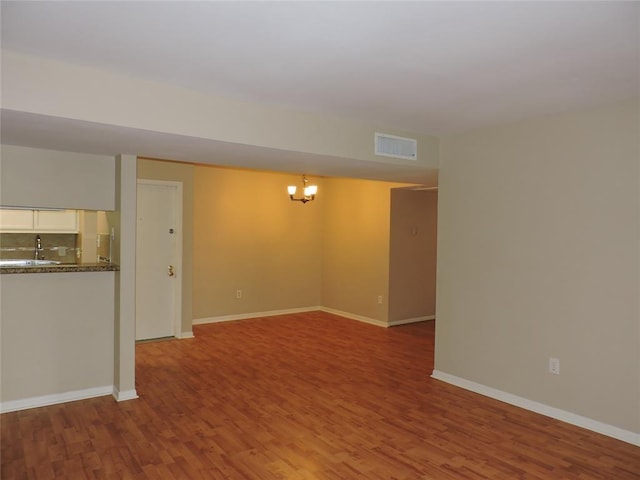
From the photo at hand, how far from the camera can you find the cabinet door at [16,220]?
5.78 m

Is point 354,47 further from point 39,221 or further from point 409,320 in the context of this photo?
point 409,320

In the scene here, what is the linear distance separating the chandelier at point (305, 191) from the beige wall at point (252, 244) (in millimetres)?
130

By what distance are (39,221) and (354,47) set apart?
5335 millimetres

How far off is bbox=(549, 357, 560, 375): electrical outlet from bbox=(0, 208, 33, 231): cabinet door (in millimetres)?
6065

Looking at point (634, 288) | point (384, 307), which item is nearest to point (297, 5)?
point (634, 288)

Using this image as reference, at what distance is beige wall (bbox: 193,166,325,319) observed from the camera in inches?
275

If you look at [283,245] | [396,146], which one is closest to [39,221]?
[283,245]

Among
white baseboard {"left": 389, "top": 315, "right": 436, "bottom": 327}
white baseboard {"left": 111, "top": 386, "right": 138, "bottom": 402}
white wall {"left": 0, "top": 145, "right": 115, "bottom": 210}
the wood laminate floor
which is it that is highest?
white wall {"left": 0, "top": 145, "right": 115, "bottom": 210}

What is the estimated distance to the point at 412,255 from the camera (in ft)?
24.0

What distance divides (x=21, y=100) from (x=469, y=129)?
11.3 ft

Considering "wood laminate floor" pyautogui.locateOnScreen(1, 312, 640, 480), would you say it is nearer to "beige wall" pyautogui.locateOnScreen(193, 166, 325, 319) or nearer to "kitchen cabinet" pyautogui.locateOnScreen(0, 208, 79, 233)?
"beige wall" pyautogui.locateOnScreen(193, 166, 325, 319)

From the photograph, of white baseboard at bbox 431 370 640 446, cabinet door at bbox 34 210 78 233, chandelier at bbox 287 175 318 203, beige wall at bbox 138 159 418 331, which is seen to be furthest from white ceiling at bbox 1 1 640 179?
chandelier at bbox 287 175 318 203

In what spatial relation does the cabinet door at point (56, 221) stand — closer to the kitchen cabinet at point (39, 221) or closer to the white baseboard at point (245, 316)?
the kitchen cabinet at point (39, 221)

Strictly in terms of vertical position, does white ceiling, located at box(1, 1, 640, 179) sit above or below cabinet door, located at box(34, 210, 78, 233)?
above
